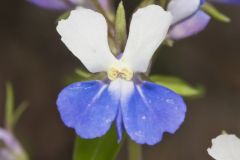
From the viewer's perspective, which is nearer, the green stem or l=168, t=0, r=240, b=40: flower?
l=168, t=0, r=240, b=40: flower

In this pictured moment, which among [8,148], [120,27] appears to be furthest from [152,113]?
[8,148]

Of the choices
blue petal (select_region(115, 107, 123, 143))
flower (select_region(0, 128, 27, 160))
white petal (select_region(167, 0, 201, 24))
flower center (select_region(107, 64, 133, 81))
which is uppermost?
white petal (select_region(167, 0, 201, 24))

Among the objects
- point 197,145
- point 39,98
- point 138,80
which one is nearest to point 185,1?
point 138,80

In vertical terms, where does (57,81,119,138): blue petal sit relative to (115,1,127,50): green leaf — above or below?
below

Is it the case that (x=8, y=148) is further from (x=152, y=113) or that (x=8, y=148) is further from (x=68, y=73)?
(x=68, y=73)

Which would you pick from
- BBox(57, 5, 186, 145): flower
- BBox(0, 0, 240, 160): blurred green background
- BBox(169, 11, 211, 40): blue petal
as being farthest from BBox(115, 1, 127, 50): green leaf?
BBox(0, 0, 240, 160): blurred green background

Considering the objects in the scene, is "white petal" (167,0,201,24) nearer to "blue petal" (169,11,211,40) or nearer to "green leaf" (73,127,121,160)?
"blue petal" (169,11,211,40)

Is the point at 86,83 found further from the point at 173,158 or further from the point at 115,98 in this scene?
the point at 173,158
